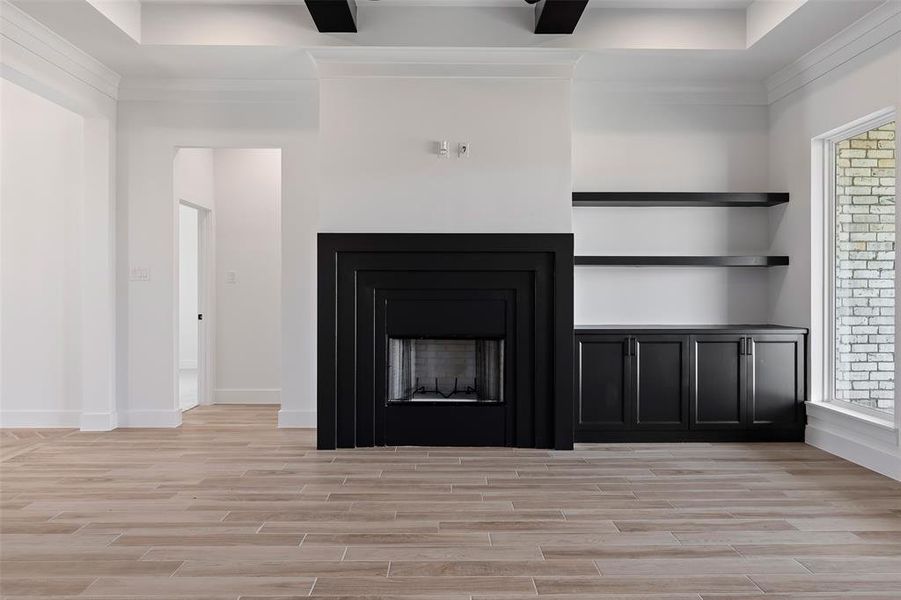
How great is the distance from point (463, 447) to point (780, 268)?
2926 millimetres

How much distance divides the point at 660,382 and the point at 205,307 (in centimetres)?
440

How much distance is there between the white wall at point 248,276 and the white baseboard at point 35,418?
1492mm

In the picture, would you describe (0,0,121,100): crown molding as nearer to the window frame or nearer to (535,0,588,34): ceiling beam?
(535,0,588,34): ceiling beam

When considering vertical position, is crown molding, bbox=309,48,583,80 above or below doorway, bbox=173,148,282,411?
above

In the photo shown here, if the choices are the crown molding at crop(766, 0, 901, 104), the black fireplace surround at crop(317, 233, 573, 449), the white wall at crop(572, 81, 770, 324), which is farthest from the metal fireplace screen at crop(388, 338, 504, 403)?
the crown molding at crop(766, 0, 901, 104)

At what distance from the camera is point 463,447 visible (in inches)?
188

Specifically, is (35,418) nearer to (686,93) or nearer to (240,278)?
(240,278)

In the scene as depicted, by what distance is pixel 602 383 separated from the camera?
494 cm

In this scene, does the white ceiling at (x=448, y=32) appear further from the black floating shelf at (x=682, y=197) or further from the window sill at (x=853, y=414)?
the window sill at (x=853, y=414)

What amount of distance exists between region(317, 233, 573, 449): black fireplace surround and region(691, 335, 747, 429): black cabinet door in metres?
0.99

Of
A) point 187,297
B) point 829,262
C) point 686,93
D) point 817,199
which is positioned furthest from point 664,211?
point 187,297

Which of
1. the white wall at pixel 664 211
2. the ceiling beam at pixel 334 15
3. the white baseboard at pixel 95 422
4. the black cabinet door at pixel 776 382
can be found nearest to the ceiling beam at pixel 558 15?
the white wall at pixel 664 211

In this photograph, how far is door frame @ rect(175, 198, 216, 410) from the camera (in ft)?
21.9

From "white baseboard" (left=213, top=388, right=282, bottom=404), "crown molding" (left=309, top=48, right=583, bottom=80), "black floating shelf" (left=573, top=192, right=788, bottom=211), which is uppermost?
"crown molding" (left=309, top=48, right=583, bottom=80)
